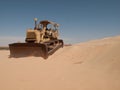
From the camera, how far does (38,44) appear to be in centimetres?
1288

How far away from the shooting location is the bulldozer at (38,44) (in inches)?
505

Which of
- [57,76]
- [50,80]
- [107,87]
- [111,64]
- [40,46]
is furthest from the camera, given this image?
[40,46]

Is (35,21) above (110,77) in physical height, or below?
above

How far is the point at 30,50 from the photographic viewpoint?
1320 centimetres

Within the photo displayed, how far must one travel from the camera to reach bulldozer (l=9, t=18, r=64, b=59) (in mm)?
12825

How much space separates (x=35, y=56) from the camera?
509 inches

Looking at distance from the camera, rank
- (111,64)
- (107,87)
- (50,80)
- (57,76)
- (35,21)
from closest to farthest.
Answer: (107,87) < (50,80) < (57,76) < (111,64) < (35,21)

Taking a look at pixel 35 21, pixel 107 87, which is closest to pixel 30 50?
pixel 35 21

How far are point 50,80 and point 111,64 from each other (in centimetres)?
314

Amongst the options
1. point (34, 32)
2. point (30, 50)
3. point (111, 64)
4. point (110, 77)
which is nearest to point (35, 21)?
point (34, 32)

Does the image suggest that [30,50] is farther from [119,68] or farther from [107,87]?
[107,87]

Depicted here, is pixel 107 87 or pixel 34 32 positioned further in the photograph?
pixel 34 32

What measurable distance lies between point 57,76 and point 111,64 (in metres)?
2.65

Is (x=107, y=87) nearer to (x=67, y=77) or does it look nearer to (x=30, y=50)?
(x=67, y=77)
